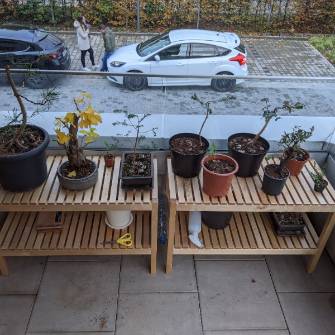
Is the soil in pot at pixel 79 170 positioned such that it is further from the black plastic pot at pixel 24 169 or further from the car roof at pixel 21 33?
the car roof at pixel 21 33

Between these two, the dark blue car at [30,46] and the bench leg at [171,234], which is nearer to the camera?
the bench leg at [171,234]

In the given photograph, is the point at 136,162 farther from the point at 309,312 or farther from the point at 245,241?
the point at 309,312

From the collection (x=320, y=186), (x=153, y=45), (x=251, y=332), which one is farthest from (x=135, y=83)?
(x=153, y=45)

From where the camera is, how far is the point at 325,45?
8.70 meters

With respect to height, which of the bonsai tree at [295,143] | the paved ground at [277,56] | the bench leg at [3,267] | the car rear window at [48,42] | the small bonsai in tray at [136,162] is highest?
the bonsai tree at [295,143]

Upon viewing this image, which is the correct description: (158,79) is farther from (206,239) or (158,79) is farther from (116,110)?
(206,239)

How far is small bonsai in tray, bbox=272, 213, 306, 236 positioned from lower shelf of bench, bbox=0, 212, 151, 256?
92 cm

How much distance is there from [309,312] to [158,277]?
3.38ft

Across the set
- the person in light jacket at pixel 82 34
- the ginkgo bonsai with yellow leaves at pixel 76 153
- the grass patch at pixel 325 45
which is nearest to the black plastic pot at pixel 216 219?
the ginkgo bonsai with yellow leaves at pixel 76 153

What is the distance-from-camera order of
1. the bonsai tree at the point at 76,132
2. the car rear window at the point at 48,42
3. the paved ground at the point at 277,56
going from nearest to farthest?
the bonsai tree at the point at 76,132 → the car rear window at the point at 48,42 → the paved ground at the point at 277,56

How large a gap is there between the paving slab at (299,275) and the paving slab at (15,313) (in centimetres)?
169

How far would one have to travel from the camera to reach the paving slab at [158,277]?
241 centimetres

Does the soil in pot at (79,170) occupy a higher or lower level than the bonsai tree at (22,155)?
lower

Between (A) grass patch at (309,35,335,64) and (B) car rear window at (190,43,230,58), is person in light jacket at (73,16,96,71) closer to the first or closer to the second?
(B) car rear window at (190,43,230,58)
